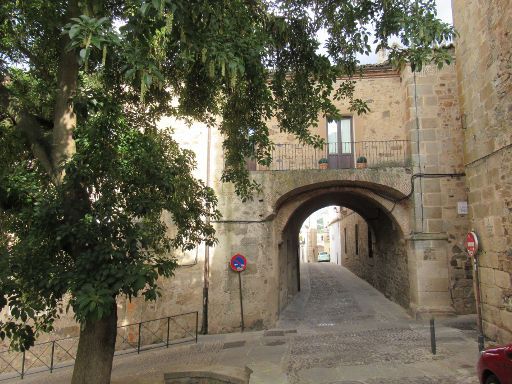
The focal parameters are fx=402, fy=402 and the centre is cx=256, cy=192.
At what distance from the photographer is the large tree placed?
14.1 feet

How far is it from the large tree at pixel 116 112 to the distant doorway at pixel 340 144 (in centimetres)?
485

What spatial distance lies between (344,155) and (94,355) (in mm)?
8743

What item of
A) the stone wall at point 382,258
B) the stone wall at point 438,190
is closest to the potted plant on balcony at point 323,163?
the stone wall at point 438,190

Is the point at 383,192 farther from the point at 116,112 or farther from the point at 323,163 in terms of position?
the point at 116,112

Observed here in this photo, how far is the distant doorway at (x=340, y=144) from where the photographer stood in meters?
11.8

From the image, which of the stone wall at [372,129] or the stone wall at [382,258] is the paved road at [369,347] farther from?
the stone wall at [372,129]

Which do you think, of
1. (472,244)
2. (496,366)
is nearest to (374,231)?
(472,244)

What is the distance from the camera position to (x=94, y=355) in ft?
16.8

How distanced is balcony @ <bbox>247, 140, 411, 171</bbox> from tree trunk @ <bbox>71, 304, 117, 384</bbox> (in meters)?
7.11

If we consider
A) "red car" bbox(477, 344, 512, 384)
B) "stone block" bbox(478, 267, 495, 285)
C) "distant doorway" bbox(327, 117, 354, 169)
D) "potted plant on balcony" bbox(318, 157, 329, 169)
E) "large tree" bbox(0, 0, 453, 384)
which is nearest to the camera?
"large tree" bbox(0, 0, 453, 384)

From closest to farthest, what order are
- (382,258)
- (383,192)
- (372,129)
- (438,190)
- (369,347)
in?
(369,347) → (438,190) → (383,192) → (372,129) → (382,258)

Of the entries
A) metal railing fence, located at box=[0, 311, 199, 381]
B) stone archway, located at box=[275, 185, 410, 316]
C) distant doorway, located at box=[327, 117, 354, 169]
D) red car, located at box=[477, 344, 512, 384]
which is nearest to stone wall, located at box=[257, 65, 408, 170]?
distant doorway, located at box=[327, 117, 354, 169]

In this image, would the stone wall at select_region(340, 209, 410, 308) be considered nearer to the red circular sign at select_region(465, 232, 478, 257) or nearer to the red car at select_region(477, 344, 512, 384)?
the red circular sign at select_region(465, 232, 478, 257)

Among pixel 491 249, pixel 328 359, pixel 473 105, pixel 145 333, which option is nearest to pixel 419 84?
pixel 473 105
